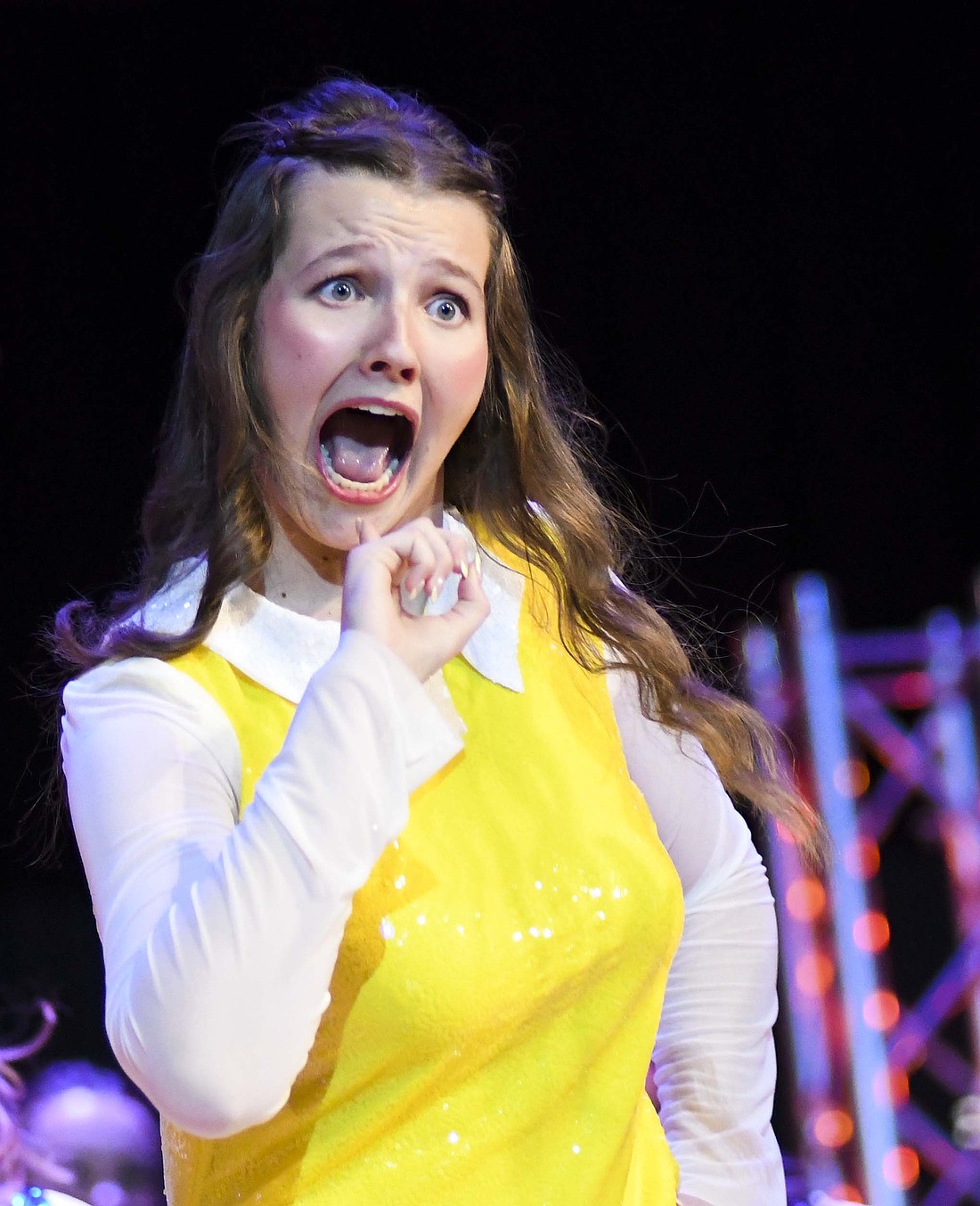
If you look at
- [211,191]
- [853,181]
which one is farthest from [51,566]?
[853,181]

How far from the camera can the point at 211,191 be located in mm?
3105

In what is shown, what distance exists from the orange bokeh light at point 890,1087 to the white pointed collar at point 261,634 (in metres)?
2.51

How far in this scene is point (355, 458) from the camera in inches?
47.9

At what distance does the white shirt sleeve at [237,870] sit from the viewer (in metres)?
0.88

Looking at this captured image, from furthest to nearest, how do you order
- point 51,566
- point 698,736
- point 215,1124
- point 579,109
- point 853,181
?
point 853,181 → point 579,109 → point 51,566 → point 698,736 → point 215,1124

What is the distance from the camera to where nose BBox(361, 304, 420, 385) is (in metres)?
1.17

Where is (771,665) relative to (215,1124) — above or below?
below

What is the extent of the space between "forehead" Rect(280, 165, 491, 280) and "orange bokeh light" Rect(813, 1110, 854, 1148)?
274 cm

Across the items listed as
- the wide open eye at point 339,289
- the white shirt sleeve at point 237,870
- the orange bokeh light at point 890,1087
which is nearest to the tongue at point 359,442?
the wide open eye at point 339,289

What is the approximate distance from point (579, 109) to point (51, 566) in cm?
155

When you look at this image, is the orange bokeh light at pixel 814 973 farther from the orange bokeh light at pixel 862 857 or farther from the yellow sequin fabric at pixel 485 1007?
the yellow sequin fabric at pixel 485 1007

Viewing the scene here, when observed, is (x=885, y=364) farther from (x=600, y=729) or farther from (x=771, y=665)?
(x=600, y=729)

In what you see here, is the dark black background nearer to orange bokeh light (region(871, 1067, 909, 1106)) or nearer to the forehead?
orange bokeh light (region(871, 1067, 909, 1106))

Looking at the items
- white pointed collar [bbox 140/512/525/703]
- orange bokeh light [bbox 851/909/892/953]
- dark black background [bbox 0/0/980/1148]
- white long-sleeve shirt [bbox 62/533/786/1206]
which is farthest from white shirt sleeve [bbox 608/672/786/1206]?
orange bokeh light [bbox 851/909/892/953]
